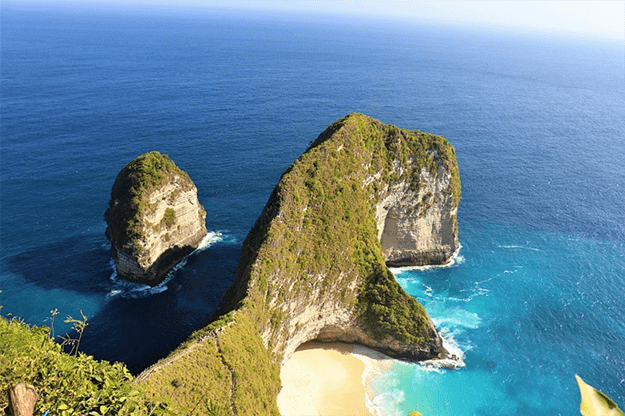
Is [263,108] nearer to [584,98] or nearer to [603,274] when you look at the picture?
[603,274]

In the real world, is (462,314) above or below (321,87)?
below

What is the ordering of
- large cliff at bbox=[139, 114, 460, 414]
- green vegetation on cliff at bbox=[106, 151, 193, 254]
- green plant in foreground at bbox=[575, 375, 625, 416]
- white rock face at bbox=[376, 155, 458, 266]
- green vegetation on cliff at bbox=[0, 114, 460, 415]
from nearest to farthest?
green plant in foreground at bbox=[575, 375, 625, 416] → green vegetation on cliff at bbox=[0, 114, 460, 415] → large cliff at bbox=[139, 114, 460, 414] → green vegetation on cliff at bbox=[106, 151, 193, 254] → white rock face at bbox=[376, 155, 458, 266]

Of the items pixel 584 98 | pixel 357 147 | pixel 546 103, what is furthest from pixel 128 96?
pixel 584 98

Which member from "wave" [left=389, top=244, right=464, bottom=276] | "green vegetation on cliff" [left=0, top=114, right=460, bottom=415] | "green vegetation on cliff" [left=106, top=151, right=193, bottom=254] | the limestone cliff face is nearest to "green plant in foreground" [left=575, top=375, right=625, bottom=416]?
"green vegetation on cliff" [left=0, top=114, right=460, bottom=415]

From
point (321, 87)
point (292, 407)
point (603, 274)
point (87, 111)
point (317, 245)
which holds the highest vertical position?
point (321, 87)

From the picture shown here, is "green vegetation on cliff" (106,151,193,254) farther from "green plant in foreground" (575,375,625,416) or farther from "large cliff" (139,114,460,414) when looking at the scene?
"green plant in foreground" (575,375,625,416)

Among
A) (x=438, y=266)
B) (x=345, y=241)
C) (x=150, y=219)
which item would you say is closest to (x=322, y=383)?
(x=345, y=241)
